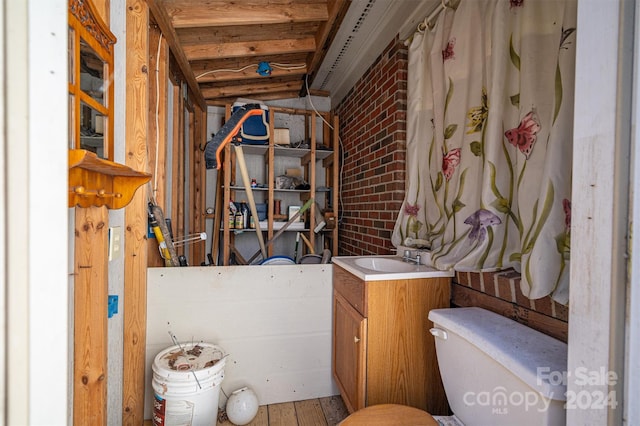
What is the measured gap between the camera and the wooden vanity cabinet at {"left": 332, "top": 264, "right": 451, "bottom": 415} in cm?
124

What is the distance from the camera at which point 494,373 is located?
0.81 m

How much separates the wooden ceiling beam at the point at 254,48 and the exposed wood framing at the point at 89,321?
1.66 meters

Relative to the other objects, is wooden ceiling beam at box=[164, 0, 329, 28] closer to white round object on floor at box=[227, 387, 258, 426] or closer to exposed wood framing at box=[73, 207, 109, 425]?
exposed wood framing at box=[73, 207, 109, 425]

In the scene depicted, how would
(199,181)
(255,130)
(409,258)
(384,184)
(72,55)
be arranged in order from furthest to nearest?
(199,181), (255,130), (384,184), (409,258), (72,55)

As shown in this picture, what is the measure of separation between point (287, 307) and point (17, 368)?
136 centimetres

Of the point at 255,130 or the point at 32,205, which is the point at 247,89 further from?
the point at 32,205

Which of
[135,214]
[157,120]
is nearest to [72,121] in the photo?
[135,214]

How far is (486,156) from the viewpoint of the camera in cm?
108

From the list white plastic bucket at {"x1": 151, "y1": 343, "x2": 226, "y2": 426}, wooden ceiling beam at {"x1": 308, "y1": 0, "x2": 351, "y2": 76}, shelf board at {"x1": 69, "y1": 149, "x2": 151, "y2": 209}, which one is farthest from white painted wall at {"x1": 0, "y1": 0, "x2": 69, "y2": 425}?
wooden ceiling beam at {"x1": 308, "y1": 0, "x2": 351, "y2": 76}

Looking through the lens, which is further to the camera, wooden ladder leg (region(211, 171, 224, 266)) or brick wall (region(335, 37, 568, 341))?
wooden ladder leg (region(211, 171, 224, 266))

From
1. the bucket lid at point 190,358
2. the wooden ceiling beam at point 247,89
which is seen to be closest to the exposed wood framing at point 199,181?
the wooden ceiling beam at point 247,89

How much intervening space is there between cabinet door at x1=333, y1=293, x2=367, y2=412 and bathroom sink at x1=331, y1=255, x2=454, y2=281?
19cm

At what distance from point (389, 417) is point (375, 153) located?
1.64 metres

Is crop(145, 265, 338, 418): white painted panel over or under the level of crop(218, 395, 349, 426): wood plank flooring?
over
